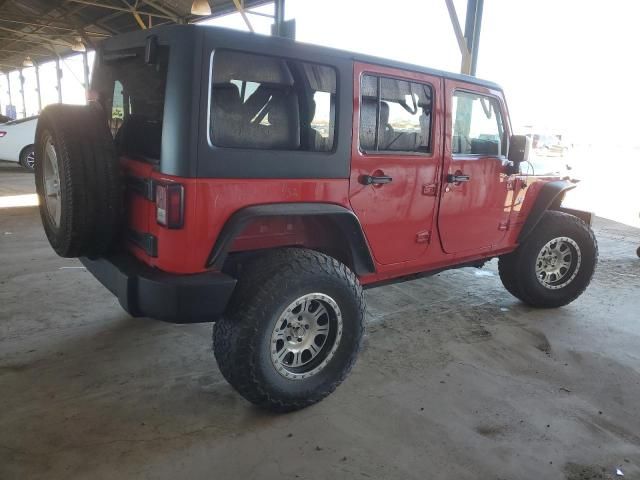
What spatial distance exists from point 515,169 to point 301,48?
1.98 m

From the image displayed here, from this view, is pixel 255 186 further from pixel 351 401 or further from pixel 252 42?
pixel 351 401

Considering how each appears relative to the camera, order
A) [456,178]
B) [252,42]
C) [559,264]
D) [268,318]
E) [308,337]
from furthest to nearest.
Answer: [559,264] → [456,178] → [308,337] → [268,318] → [252,42]

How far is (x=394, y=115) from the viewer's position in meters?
2.79

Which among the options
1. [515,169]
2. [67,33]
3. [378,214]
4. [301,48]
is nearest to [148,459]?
[378,214]

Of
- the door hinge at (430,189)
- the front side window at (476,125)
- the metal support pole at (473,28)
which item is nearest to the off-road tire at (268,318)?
the door hinge at (430,189)

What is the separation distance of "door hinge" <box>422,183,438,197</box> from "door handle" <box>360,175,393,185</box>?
0.34 meters

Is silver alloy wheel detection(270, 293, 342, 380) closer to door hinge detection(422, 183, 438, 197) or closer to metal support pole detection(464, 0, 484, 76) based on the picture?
door hinge detection(422, 183, 438, 197)

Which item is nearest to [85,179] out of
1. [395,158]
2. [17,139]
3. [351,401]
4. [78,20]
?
[395,158]

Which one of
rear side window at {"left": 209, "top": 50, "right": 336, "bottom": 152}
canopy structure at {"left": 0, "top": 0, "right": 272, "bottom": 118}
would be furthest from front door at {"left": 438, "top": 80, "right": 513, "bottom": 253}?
canopy structure at {"left": 0, "top": 0, "right": 272, "bottom": 118}

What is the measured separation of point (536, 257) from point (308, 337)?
2.34m

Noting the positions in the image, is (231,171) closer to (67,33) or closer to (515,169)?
(515,169)

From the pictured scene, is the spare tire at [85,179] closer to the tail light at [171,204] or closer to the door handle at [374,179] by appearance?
the tail light at [171,204]

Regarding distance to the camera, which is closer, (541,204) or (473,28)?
(541,204)

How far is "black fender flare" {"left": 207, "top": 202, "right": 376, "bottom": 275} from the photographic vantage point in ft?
7.04
